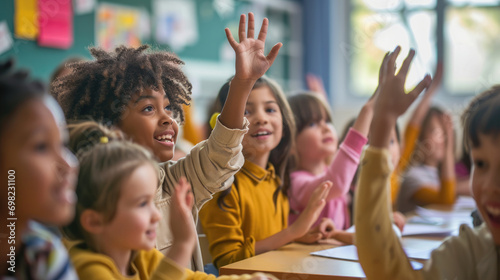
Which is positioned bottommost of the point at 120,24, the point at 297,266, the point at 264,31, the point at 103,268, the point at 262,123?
the point at 297,266

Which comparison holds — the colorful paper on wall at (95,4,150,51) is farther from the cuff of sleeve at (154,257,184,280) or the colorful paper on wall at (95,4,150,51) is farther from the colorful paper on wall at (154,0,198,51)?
the cuff of sleeve at (154,257,184,280)

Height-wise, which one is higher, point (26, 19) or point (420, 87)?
point (26, 19)

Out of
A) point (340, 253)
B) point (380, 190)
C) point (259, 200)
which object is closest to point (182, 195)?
point (380, 190)

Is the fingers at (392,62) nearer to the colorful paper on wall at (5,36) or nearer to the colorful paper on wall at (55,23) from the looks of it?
the colorful paper on wall at (5,36)

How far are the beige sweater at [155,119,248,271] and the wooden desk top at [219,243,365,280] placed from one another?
0.30ft

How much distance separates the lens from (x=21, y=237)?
1.89 ft

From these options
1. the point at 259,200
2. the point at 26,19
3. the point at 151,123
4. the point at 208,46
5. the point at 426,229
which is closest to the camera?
the point at 151,123

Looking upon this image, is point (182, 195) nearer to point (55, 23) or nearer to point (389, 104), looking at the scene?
point (389, 104)

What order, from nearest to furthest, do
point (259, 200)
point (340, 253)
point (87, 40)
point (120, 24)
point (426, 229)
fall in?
1. point (340, 253)
2. point (259, 200)
3. point (426, 229)
4. point (87, 40)
5. point (120, 24)

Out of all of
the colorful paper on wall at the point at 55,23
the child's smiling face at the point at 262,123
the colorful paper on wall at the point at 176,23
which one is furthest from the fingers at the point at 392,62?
the colorful paper on wall at the point at 176,23

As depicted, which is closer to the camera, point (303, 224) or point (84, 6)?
point (303, 224)

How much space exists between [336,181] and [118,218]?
879 mm

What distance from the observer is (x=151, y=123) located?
1.03 meters

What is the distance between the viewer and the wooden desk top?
3.24ft
